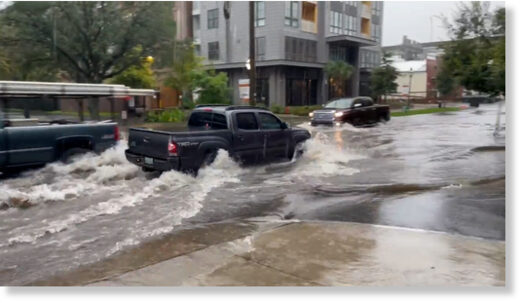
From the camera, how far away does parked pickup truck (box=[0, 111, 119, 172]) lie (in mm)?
9375

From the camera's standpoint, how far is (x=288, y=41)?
39.7 m

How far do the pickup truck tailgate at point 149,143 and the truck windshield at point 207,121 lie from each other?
3.87 feet

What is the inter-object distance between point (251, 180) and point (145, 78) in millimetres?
28393

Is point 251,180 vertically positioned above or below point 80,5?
below

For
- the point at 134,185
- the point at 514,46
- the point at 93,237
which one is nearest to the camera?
the point at 514,46

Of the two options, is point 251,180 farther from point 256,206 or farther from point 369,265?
point 369,265

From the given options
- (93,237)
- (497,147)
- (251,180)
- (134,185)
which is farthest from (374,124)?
(93,237)

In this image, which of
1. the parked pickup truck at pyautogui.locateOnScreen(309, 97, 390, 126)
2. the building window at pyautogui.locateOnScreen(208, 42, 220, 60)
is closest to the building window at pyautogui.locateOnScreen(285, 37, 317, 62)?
the building window at pyautogui.locateOnScreen(208, 42, 220, 60)

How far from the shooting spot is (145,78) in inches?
1431

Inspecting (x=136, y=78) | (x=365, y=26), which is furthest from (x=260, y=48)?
(x=365, y=26)

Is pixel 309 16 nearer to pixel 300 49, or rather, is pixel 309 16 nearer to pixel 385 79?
pixel 300 49

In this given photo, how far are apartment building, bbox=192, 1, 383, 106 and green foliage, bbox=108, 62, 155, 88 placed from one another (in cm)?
756

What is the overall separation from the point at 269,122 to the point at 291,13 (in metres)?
30.7

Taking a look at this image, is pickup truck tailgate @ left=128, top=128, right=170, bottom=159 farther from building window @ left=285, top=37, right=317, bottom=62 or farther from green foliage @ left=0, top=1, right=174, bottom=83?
building window @ left=285, top=37, right=317, bottom=62
